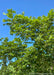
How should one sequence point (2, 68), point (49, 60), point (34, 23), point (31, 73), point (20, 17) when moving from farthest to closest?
point (2, 68) → point (20, 17) → point (34, 23) → point (49, 60) → point (31, 73)

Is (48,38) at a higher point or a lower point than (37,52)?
higher

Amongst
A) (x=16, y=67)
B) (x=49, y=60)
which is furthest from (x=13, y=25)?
(x=49, y=60)

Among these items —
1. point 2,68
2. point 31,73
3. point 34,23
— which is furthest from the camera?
point 2,68

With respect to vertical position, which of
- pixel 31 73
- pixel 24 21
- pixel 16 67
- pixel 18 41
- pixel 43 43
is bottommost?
pixel 31 73

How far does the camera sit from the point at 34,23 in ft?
28.9

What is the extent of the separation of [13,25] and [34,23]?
2.07 m

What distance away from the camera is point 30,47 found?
305 inches

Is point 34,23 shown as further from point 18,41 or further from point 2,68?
point 2,68

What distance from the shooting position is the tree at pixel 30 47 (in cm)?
779

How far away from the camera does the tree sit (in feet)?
25.6

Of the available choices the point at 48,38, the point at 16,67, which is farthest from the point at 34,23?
the point at 16,67

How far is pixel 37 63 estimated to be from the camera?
8.27 metres

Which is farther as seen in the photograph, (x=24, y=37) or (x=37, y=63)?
(x=24, y=37)

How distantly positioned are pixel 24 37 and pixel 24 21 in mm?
1429
